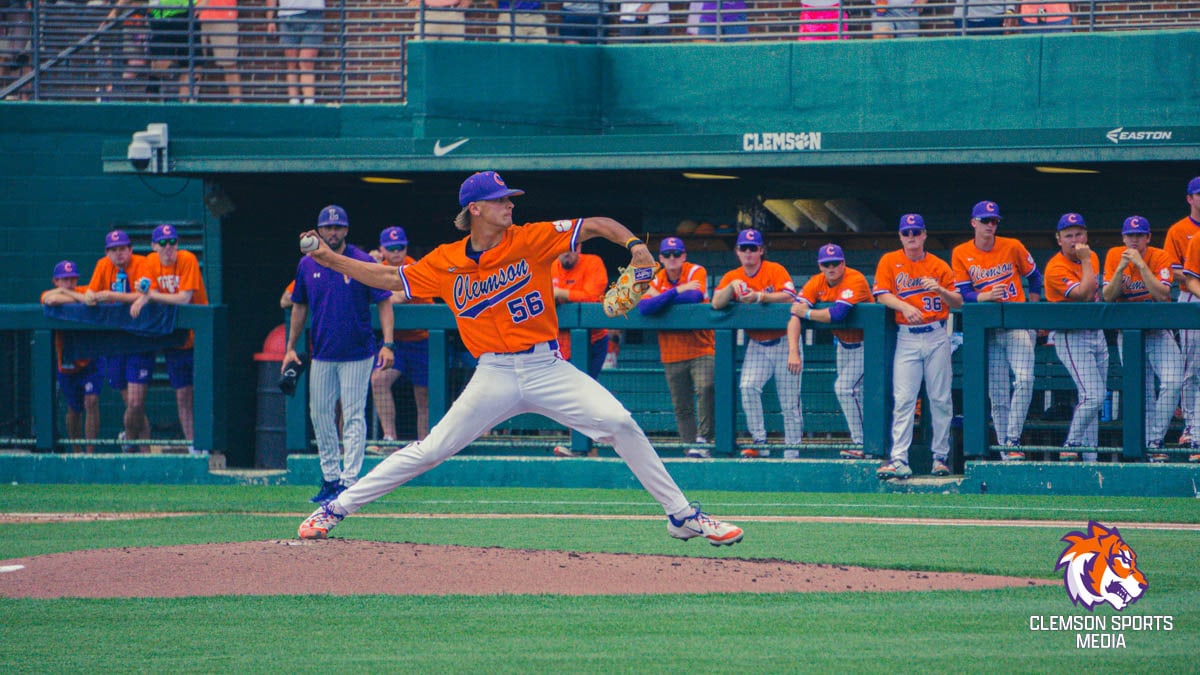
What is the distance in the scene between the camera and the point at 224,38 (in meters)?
16.3

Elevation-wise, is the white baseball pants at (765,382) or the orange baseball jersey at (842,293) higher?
the orange baseball jersey at (842,293)

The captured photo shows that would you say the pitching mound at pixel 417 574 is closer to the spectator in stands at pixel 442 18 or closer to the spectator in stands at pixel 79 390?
the spectator in stands at pixel 79 390

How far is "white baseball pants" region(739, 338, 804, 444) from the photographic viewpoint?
439 inches

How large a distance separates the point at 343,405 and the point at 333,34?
638cm

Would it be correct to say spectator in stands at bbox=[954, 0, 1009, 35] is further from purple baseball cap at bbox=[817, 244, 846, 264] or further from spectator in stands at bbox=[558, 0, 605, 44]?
purple baseball cap at bbox=[817, 244, 846, 264]

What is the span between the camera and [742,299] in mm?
11398

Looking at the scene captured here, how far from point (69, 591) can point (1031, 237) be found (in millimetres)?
10217

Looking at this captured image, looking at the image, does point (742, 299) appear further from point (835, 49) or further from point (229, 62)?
point (229, 62)

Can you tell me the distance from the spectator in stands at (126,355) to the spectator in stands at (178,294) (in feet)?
0.39

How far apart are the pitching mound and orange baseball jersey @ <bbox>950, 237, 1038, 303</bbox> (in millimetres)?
4658

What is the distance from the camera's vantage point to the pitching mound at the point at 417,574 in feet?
21.5

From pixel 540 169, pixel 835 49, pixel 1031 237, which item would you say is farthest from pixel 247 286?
pixel 1031 237

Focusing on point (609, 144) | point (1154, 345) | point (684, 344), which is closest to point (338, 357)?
point (684, 344)

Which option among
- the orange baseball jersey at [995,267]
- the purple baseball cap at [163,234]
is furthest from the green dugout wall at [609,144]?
the orange baseball jersey at [995,267]
